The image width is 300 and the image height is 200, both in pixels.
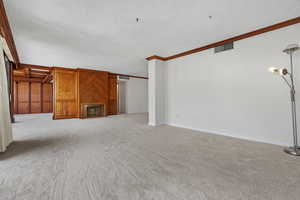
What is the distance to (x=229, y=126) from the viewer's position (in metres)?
3.53

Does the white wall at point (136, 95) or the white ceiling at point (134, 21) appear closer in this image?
the white ceiling at point (134, 21)

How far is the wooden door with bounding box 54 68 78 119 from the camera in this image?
6.35 m

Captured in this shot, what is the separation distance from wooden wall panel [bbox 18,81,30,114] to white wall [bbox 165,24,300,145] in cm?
1078

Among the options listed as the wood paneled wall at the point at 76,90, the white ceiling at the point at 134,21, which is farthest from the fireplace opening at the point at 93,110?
the white ceiling at the point at 134,21

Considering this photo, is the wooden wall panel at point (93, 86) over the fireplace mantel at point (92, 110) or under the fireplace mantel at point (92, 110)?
over

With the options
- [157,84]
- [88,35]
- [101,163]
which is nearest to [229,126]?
[157,84]

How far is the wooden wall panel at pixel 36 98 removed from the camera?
365 inches

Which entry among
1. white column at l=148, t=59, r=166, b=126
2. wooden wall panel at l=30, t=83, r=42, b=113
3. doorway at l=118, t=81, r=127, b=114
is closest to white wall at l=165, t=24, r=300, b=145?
white column at l=148, t=59, r=166, b=126

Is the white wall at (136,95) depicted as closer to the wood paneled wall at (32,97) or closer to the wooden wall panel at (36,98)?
the wood paneled wall at (32,97)

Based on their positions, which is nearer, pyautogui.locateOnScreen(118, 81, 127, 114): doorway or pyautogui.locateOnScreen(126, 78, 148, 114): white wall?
pyautogui.locateOnScreen(118, 81, 127, 114): doorway

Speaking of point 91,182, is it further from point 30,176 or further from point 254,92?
point 254,92

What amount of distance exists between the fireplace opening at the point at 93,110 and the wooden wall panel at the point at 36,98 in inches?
216

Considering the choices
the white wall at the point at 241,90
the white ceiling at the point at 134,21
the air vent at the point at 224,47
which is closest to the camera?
the white ceiling at the point at 134,21

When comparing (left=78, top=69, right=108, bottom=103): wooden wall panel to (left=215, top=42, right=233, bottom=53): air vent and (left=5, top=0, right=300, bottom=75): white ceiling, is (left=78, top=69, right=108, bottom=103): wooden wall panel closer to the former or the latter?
(left=5, top=0, right=300, bottom=75): white ceiling
